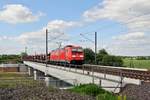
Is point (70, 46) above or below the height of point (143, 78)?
above

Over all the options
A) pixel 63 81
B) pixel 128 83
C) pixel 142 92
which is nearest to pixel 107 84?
pixel 128 83

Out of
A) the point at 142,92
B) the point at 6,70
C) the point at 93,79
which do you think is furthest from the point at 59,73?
the point at 6,70

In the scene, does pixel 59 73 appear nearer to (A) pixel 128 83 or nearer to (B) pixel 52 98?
(A) pixel 128 83

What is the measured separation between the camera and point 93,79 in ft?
125

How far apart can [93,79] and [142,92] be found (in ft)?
41.3

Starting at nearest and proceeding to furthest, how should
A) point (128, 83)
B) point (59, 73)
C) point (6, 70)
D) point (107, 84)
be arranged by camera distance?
point (128, 83) → point (107, 84) → point (59, 73) → point (6, 70)

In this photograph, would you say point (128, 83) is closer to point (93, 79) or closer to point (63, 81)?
point (93, 79)

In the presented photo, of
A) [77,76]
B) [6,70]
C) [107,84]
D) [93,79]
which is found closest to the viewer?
[107,84]

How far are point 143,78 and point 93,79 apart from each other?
876cm

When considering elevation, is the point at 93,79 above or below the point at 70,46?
below

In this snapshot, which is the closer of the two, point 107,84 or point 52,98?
point 52,98

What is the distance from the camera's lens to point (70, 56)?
6256 centimetres

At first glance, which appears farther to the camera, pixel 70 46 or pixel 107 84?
pixel 70 46

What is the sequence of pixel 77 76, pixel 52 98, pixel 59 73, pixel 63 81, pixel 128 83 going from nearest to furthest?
pixel 52 98
pixel 128 83
pixel 77 76
pixel 63 81
pixel 59 73
